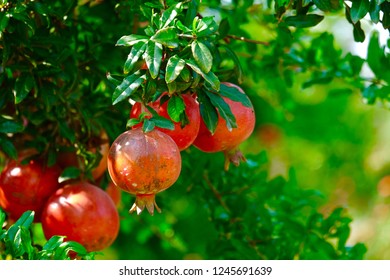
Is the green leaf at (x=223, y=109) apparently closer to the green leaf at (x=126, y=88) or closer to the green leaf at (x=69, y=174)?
the green leaf at (x=126, y=88)

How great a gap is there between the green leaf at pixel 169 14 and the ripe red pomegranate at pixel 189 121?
0.16 metres

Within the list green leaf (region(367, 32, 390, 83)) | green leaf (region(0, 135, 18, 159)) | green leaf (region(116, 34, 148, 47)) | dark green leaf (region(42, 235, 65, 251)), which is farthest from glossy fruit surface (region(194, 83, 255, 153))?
green leaf (region(367, 32, 390, 83))

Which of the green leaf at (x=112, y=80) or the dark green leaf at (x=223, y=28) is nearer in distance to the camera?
the green leaf at (x=112, y=80)

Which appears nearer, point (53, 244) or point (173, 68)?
point (173, 68)

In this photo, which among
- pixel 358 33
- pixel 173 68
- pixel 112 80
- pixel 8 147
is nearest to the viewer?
pixel 173 68

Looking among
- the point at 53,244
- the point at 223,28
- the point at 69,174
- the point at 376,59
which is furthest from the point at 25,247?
the point at 376,59

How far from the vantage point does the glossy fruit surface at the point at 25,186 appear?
163cm

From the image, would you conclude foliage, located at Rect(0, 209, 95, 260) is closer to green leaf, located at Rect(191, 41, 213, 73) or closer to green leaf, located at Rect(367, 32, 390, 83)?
green leaf, located at Rect(191, 41, 213, 73)

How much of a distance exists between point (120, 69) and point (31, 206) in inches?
20.9

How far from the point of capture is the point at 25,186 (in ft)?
5.35

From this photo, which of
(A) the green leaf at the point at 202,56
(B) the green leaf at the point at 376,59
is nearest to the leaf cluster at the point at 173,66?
(A) the green leaf at the point at 202,56

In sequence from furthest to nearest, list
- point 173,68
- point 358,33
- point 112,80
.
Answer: point 358,33 → point 112,80 → point 173,68

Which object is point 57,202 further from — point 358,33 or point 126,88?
point 358,33

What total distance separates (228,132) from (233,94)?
7 centimetres
